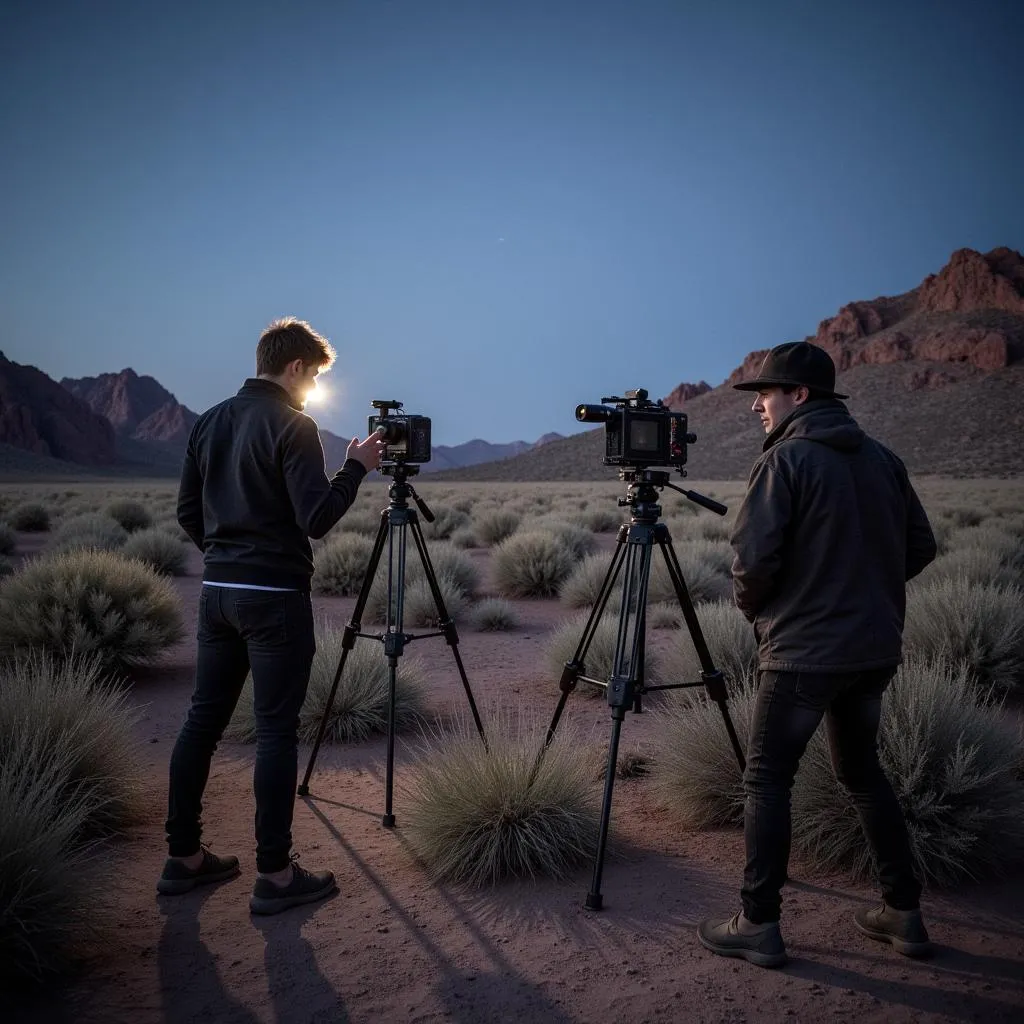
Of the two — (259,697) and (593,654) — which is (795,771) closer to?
(259,697)

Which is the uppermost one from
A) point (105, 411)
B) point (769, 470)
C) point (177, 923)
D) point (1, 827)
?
point (105, 411)

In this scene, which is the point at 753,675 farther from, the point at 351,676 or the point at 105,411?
the point at 105,411

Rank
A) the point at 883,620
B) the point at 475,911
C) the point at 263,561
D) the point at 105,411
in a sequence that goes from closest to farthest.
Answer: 1. the point at 883,620
2. the point at 263,561
3. the point at 475,911
4. the point at 105,411

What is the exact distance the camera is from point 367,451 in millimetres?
3420

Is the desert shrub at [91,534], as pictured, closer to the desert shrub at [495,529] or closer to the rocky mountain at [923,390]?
the desert shrub at [495,529]

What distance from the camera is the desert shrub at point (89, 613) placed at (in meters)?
6.89

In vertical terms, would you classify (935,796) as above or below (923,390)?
below

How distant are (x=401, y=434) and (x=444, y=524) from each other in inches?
621

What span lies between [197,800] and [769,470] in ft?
9.31

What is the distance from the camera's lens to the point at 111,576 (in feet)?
24.5

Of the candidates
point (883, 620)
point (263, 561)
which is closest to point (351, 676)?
point (263, 561)

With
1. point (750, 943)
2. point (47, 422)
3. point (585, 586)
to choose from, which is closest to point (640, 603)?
point (750, 943)

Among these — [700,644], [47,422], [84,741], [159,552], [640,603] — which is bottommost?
[84,741]

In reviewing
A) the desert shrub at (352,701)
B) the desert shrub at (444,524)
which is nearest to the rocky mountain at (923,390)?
the desert shrub at (444,524)
